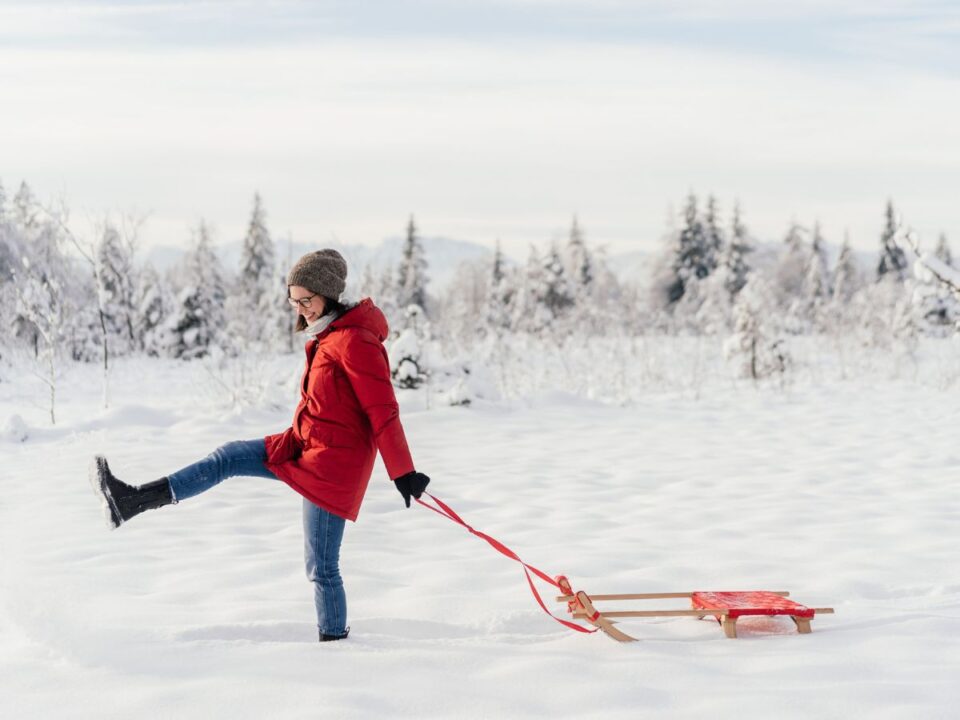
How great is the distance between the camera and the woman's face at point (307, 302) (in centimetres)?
335

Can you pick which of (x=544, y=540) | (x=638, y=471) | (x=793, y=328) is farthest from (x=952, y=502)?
(x=793, y=328)

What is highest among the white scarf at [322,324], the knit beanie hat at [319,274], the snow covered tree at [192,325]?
the knit beanie hat at [319,274]

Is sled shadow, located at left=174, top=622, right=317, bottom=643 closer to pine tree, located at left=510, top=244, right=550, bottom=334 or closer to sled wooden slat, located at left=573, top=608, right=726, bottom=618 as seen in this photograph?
sled wooden slat, located at left=573, top=608, right=726, bottom=618

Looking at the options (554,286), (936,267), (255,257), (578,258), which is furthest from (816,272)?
(936,267)

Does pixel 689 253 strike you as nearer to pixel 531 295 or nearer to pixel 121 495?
pixel 531 295

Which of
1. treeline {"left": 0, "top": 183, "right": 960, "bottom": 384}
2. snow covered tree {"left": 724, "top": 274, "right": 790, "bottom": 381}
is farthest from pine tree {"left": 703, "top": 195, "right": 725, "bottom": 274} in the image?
snow covered tree {"left": 724, "top": 274, "right": 790, "bottom": 381}

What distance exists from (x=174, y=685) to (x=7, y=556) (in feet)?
7.95

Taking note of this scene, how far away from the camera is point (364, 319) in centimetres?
332

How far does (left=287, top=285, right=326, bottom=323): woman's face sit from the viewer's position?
3.35 metres

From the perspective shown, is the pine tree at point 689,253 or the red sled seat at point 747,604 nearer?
the red sled seat at point 747,604

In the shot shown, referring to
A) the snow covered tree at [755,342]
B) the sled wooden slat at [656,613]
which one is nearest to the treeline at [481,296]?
the snow covered tree at [755,342]

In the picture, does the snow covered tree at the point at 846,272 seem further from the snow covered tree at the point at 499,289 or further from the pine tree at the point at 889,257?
the snow covered tree at the point at 499,289

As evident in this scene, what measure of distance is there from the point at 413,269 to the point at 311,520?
45099 millimetres

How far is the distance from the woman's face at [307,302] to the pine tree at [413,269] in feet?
144
